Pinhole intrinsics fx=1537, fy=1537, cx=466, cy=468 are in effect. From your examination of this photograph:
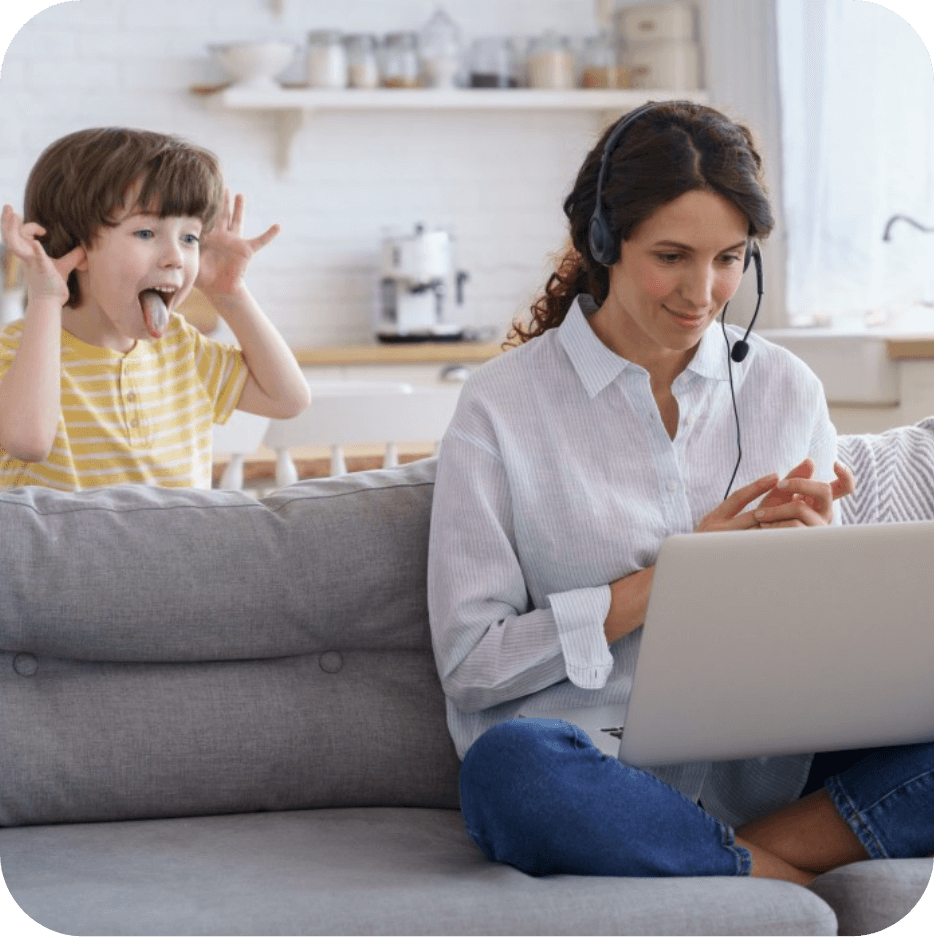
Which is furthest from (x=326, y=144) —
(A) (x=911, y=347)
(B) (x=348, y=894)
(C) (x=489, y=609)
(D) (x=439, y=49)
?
(B) (x=348, y=894)

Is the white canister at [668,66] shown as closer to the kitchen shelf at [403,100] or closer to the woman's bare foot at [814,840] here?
the kitchen shelf at [403,100]

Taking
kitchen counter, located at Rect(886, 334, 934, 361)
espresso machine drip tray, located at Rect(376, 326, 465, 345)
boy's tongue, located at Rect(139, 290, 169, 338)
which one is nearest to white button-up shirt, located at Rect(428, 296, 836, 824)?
boy's tongue, located at Rect(139, 290, 169, 338)

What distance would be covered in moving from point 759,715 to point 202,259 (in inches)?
44.2

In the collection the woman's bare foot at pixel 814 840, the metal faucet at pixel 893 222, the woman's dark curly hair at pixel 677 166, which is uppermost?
the woman's dark curly hair at pixel 677 166

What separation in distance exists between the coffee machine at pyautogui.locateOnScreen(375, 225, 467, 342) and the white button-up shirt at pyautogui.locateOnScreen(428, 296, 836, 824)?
296cm

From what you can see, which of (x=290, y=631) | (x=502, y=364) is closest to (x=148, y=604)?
(x=290, y=631)

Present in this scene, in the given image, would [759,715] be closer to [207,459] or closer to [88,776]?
[88,776]

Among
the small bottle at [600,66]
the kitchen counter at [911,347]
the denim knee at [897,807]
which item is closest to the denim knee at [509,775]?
the denim knee at [897,807]

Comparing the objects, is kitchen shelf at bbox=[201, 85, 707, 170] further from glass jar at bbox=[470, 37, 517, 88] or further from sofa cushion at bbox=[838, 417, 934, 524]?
sofa cushion at bbox=[838, 417, 934, 524]

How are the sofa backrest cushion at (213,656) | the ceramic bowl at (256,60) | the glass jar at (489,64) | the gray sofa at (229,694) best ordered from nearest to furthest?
the gray sofa at (229,694)
the sofa backrest cushion at (213,656)
the ceramic bowl at (256,60)
the glass jar at (489,64)

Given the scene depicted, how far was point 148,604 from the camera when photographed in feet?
5.52

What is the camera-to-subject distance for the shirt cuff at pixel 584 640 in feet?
5.11

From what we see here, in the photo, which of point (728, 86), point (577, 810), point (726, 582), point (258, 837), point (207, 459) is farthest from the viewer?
point (728, 86)

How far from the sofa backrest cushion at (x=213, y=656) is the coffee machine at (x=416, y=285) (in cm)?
294
